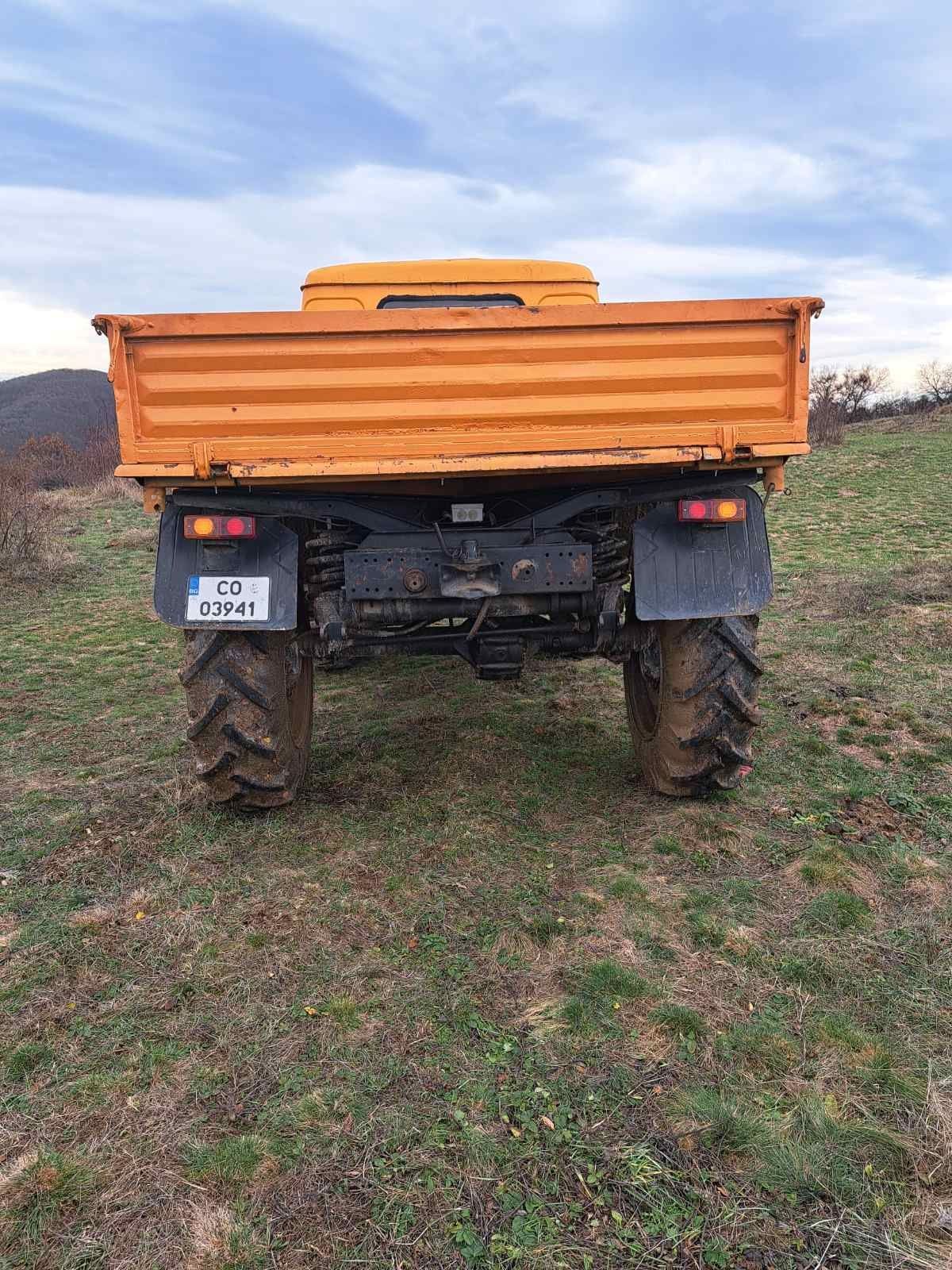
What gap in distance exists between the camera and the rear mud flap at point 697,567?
3.46m

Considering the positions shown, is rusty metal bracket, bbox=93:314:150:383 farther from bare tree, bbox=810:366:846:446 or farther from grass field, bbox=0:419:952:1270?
bare tree, bbox=810:366:846:446

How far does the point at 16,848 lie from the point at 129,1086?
5.74 feet

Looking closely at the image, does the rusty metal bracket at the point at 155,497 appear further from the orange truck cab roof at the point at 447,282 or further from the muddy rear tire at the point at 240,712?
the orange truck cab roof at the point at 447,282

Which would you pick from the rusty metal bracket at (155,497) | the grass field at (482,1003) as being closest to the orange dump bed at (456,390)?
the rusty metal bracket at (155,497)

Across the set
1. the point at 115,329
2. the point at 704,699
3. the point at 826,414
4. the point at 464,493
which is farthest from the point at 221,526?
the point at 826,414

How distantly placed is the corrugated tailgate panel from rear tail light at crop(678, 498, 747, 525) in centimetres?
28

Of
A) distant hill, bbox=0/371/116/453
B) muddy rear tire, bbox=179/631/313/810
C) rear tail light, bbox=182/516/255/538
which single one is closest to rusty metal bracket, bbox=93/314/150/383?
rear tail light, bbox=182/516/255/538

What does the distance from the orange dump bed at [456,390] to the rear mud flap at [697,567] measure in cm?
36

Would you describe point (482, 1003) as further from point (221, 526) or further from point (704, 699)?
point (221, 526)

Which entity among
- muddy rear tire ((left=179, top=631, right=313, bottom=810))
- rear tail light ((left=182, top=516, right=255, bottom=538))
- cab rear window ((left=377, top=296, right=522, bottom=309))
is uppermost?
cab rear window ((left=377, top=296, right=522, bottom=309))

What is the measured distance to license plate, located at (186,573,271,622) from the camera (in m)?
3.41

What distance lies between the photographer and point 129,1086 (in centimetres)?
229

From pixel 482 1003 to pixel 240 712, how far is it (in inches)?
64.5

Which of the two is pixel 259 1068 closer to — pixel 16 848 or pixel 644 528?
pixel 16 848
